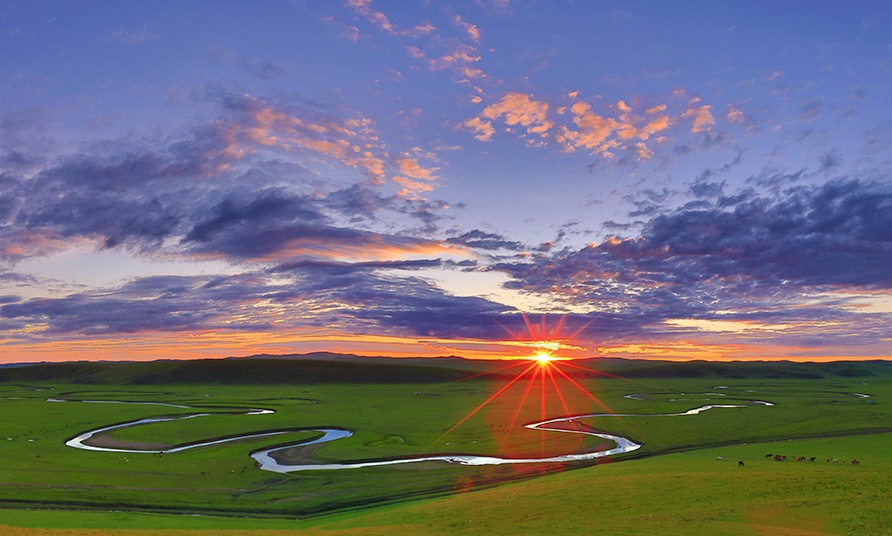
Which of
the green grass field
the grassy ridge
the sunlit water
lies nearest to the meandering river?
the sunlit water

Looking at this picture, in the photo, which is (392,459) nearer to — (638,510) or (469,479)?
(469,479)

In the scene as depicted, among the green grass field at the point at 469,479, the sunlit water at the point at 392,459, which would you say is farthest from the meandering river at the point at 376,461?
the green grass field at the point at 469,479

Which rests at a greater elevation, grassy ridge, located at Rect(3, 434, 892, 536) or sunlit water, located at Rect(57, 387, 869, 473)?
grassy ridge, located at Rect(3, 434, 892, 536)

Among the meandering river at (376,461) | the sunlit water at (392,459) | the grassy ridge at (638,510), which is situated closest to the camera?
the grassy ridge at (638,510)

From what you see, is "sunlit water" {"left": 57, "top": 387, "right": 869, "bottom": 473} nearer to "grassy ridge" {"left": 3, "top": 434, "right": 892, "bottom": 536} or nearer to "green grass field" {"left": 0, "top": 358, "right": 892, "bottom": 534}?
"green grass field" {"left": 0, "top": 358, "right": 892, "bottom": 534}

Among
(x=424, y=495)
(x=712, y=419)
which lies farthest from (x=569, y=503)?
(x=712, y=419)

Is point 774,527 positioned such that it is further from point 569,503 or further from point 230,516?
point 230,516

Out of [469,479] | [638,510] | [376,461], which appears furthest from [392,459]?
[638,510]

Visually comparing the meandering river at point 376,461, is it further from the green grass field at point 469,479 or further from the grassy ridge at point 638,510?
the grassy ridge at point 638,510
